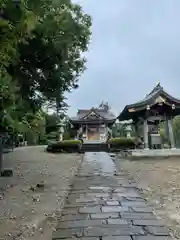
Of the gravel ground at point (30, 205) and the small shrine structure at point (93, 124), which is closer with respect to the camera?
the gravel ground at point (30, 205)

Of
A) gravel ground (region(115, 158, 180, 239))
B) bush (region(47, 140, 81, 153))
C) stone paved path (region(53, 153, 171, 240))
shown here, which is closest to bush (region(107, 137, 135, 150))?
bush (region(47, 140, 81, 153))

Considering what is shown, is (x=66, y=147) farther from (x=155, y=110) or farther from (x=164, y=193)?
(x=164, y=193)

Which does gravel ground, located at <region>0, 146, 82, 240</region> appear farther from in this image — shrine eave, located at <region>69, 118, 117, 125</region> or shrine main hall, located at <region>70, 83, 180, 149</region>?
shrine eave, located at <region>69, 118, 117, 125</region>

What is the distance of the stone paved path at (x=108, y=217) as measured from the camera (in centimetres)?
325

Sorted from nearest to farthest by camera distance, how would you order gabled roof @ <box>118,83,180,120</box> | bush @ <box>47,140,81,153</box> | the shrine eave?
gabled roof @ <box>118,83,180,120</box>
bush @ <box>47,140,81,153</box>
the shrine eave

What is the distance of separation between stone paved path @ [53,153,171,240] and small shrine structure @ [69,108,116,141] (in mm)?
24452

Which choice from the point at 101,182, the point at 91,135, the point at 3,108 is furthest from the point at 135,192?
the point at 91,135

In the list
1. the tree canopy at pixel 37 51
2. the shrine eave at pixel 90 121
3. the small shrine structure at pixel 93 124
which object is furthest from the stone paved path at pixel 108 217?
the small shrine structure at pixel 93 124

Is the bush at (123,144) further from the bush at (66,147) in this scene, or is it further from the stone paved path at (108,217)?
the stone paved path at (108,217)

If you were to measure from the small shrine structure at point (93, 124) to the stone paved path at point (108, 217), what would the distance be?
2445 centimetres

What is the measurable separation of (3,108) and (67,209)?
2.21 metres

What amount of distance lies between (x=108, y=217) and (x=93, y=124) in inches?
1091

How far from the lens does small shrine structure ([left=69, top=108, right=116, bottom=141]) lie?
30.7 metres

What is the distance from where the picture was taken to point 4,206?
5148 millimetres
